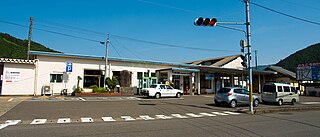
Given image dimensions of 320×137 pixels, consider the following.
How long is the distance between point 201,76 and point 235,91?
18025mm

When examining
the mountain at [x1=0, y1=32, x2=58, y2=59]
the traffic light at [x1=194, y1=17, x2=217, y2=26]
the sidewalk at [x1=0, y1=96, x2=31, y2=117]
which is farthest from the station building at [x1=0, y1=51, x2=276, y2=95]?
the mountain at [x1=0, y1=32, x2=58, y2=59]

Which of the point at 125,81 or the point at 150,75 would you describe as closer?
the point at 125,81

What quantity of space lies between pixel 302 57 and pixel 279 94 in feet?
186

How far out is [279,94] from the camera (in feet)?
62.4

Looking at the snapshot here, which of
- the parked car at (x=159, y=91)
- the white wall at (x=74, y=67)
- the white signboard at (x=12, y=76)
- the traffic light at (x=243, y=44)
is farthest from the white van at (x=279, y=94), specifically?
the white signboard at (x=12, y=76)

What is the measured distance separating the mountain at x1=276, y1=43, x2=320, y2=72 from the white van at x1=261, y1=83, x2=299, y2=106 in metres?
48.6

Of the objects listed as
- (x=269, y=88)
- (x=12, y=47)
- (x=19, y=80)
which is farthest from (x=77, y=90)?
(x=12, y=47)

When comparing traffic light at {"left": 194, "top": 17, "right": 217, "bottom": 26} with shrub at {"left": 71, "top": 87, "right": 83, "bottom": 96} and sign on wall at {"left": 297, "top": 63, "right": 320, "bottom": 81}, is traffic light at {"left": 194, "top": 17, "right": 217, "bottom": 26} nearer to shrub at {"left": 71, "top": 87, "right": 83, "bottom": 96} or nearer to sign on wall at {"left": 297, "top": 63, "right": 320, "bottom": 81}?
shrub at {"left": 71, "top": 87, "right": 83, "bottom": 96}

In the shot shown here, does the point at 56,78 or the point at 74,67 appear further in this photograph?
the point at 74,67

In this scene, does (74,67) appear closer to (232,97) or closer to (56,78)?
(56,78)

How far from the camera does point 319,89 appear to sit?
36656 mm

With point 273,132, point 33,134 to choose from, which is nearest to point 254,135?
point 273,132

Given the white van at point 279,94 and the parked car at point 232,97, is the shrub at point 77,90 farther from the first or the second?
the white van at point 279,94

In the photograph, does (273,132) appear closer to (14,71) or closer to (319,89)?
(14,71)
